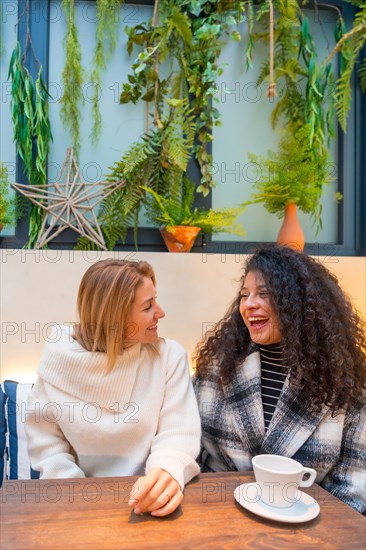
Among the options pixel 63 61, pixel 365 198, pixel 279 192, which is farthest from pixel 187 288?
pixel 63 61

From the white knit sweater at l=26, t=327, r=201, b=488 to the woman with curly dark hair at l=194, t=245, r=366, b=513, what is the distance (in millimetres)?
182

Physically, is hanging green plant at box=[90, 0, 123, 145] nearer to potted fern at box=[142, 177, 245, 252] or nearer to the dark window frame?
the dark window frame

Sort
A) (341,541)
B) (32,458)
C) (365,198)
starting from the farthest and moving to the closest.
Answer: (365,198) → (32,458) → (341,541)

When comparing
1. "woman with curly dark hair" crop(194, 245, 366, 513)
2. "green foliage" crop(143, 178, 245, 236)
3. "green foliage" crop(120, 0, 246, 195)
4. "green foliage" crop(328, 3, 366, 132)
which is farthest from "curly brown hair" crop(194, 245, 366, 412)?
"green foliage" crop(328, 3, 366, 132)

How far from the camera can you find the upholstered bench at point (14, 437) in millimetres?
1525

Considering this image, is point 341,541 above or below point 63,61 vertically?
below

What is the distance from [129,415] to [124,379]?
92mm

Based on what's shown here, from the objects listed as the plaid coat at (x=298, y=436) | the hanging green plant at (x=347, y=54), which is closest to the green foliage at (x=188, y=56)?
the hanging green plant at (x=347, y=54)

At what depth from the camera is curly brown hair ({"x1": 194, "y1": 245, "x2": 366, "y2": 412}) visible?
1.30 metres

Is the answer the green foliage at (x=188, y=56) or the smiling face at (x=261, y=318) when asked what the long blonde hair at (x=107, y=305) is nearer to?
the smiling face at (x=261, y=318)

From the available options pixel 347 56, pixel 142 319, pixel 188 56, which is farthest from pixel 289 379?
pixel 347 56

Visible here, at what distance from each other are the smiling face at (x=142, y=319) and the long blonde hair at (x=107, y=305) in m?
0.01

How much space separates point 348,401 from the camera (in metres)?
1.27

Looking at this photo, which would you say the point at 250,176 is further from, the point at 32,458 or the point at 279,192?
the point at 32,458
